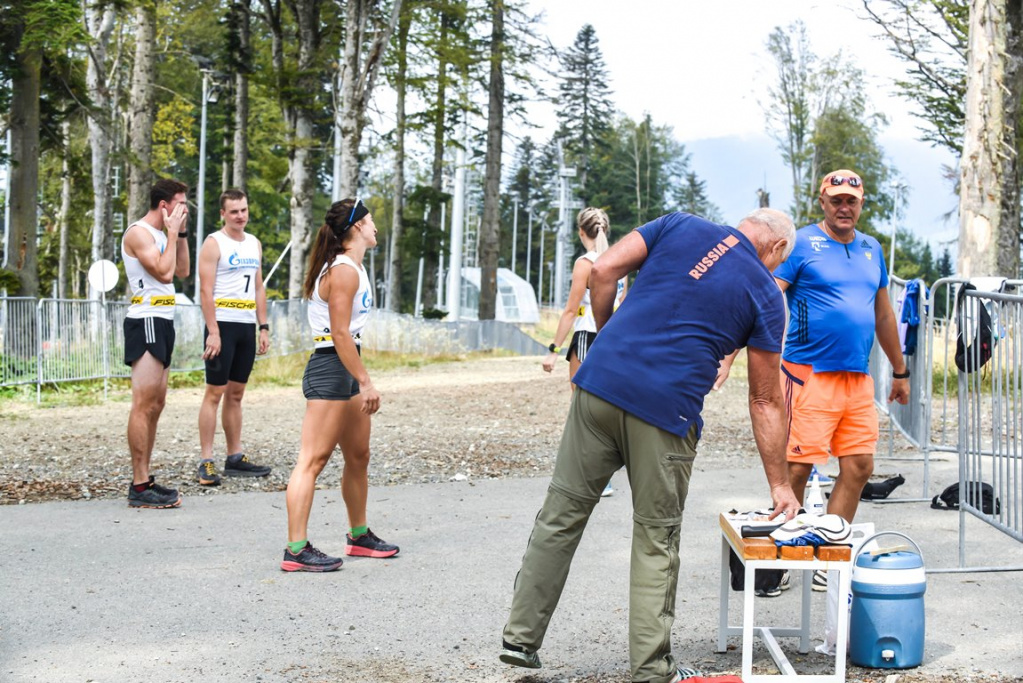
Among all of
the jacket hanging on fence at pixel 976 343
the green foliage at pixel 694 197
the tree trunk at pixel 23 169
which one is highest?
the green foliage at pixel 694 197

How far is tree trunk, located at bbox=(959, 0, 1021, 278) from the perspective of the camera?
48.3 ft

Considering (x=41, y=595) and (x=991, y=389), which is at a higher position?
(x=991, y=389)

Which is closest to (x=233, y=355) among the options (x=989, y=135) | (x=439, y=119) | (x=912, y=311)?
(x=912, y=311)

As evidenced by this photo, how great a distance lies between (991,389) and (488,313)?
104ft

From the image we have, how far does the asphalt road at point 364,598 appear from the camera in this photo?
4.82 m

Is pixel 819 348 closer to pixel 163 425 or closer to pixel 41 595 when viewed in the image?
pixel 41 595

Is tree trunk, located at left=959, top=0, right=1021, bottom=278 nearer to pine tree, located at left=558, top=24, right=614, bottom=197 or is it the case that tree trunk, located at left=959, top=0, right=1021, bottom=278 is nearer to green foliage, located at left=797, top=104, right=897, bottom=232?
green foliage, located at left=797, top=104, right=897, bottom=232

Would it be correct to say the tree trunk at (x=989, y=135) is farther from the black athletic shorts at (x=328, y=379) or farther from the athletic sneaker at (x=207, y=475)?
the black athletic shorts at (x=328, y=379)

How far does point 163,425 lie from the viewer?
492 inches

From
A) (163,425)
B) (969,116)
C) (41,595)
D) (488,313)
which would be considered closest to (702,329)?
(41,595)

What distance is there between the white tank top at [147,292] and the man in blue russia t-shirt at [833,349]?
4326mm

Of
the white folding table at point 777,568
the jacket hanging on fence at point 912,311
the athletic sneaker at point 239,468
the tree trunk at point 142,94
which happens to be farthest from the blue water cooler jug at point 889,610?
the tree trunk at point 142,94

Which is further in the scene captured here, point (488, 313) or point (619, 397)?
point (488, 313)

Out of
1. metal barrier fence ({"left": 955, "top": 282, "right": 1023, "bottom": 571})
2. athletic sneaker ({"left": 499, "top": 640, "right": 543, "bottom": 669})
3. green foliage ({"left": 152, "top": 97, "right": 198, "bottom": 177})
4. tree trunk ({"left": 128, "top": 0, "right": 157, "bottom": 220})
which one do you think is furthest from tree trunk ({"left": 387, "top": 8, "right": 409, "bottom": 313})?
athletic sneaker ({"left": 499, "top": 640, "right": 543, "bottom": 669})
